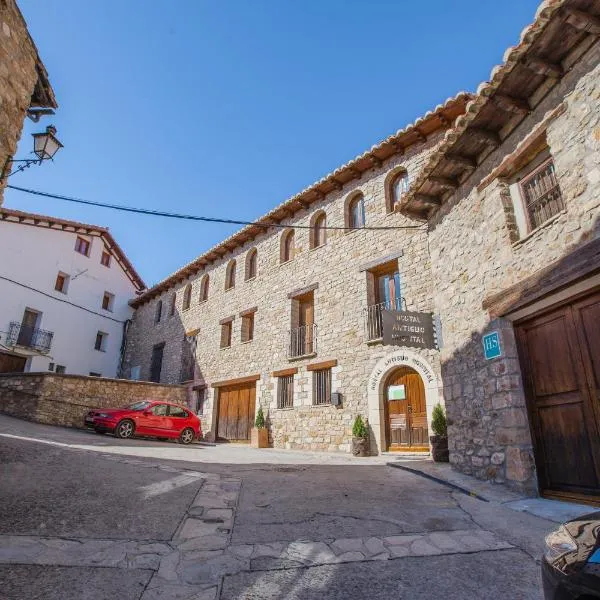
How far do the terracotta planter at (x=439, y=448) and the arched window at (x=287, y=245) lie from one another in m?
8.42

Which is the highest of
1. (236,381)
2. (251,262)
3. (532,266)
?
(251,262)

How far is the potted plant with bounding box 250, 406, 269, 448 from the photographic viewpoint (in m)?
13.0

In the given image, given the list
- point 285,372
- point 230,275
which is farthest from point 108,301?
point 285,372

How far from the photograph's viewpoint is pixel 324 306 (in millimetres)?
12750

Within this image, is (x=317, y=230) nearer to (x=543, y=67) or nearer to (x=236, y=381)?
(x=236, y=381)

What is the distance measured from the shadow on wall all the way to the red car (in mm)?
8753

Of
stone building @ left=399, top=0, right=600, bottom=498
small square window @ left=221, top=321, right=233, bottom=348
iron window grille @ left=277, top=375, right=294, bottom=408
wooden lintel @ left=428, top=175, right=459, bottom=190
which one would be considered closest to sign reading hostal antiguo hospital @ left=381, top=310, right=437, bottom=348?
stone building @ left=399, top=0, right=600, bottom=498

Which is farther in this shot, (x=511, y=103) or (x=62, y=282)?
(x=62, y=282)

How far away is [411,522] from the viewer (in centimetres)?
406

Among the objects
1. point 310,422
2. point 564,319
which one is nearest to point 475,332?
point 564,319

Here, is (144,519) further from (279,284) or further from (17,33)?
(279,284)

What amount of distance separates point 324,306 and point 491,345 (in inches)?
280

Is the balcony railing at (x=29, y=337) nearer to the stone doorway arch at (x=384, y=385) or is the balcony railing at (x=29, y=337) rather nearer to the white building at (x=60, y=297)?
the white building at (x=60, y=297)

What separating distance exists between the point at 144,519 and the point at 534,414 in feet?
15.8
